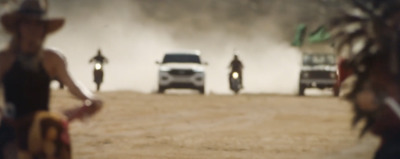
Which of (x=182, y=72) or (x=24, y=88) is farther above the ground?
(x=24, y=88)

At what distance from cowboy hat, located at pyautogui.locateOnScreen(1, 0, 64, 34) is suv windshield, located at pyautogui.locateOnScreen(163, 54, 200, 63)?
32.7 m

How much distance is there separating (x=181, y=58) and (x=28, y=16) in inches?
1299

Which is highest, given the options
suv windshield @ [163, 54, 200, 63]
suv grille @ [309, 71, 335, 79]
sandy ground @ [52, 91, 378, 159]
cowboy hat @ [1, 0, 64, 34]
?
cowboy hat @ [1, 0, 64, 34]

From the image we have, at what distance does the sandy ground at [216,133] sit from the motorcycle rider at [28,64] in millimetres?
5395

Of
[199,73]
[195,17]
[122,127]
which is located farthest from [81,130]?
[195,17]

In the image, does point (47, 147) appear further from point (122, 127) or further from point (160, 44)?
point (160, 44)

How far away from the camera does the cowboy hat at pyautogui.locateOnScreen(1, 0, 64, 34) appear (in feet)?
19.1

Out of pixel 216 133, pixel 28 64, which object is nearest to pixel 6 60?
pixel 28 64

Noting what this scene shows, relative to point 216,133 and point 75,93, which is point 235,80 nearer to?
point 216,133

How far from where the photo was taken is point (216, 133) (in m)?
19.4

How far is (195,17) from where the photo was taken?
276 feet

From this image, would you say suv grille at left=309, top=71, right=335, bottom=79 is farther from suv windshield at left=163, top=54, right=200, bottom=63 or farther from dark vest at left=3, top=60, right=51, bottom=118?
dark vest at left=3, top=60, right=51, bottom=118

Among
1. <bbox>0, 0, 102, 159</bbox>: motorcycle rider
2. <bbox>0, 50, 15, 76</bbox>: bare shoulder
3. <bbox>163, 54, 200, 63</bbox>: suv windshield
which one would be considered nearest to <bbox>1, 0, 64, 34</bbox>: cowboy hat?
<bbox>0, 0, 102, 159</bbox>: motorcycle rider

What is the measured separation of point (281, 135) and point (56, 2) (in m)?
61.1
